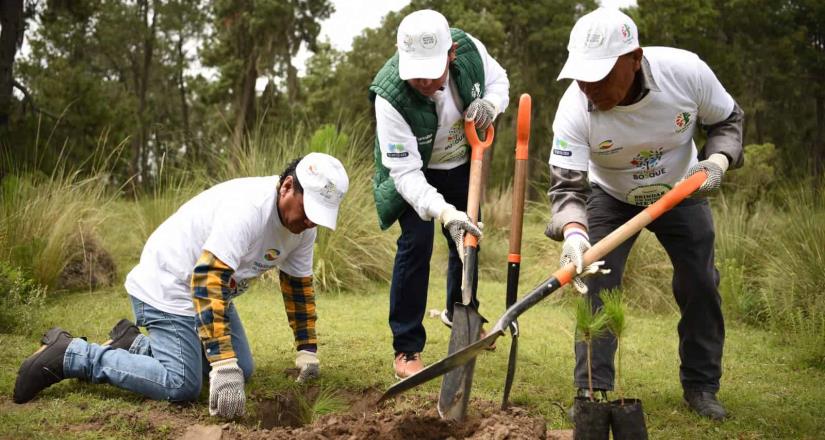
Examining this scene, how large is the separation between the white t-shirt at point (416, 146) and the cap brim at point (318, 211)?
557 mm

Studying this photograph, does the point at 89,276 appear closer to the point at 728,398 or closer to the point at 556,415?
the point at 556,415

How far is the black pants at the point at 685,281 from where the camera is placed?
3316 millimetres

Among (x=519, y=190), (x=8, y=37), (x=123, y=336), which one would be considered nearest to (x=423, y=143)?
(x=519, y=190)

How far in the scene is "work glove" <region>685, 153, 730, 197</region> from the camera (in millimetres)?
3025

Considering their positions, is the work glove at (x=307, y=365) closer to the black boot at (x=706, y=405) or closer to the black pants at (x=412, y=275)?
the black pants at (x=412, y=275)

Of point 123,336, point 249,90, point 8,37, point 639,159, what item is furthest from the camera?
point 249,90

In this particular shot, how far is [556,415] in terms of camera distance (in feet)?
11.7

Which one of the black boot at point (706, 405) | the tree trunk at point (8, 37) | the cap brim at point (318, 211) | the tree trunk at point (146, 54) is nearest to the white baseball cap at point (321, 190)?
the cap brim at point (318, 211)

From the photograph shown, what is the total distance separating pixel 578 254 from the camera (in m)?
2.89

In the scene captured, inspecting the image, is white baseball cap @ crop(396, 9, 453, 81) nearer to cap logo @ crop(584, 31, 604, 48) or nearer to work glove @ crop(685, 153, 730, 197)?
cap logo @ crop(584, 31, 604, 48)

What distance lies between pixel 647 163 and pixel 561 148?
42 cm

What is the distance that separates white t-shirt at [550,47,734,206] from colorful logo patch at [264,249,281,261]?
4.41 feet

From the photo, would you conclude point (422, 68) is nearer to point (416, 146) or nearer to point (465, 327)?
point (416, 146)

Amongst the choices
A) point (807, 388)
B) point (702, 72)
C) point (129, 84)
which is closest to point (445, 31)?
point (702, 72)
